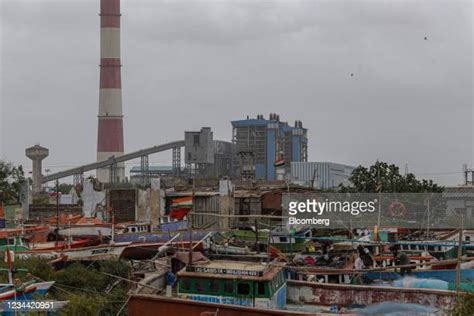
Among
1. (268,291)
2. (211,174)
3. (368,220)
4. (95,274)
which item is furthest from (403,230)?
(211,174)

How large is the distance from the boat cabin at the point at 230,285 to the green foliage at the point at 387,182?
3071 cm

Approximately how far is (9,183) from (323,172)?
118 ft

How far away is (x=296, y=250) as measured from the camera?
29.8 meters

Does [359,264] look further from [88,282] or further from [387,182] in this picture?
[387,182]

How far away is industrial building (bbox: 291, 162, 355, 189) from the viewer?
75250 millimetres

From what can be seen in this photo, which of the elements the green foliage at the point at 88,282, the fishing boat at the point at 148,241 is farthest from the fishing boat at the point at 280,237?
the green foliage at the point at 88,282

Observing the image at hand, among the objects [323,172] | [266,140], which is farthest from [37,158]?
[323,172]

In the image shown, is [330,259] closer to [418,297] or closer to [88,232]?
[418,297]

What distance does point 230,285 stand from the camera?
17094mm

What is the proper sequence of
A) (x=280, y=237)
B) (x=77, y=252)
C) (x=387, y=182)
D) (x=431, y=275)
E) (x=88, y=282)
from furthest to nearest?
1. (x=387, y=182)
2. (x=280, y=237)
3. (x=77, y=252)
4. (x=88, y=282)
5. (x=431, y=275)

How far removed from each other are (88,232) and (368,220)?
12476 mm

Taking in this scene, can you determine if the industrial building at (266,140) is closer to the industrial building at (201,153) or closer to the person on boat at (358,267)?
the industrial building at (201,153)

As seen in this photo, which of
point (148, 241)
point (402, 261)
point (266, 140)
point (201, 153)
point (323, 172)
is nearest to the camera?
point (402, 261)

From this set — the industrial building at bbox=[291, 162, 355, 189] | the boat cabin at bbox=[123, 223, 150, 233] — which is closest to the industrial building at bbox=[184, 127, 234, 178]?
the industrial building at bbox=[291, 162, 355, 189]
